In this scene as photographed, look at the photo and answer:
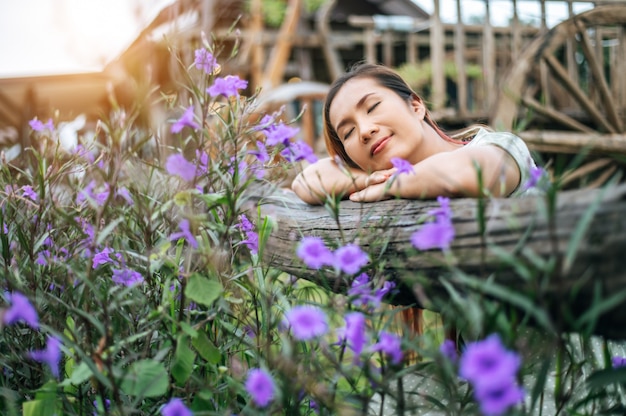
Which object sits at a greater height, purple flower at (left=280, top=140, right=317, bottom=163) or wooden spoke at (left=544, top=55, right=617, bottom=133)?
wooden spoke at (left=544, top=55, right=617, bottom=133)

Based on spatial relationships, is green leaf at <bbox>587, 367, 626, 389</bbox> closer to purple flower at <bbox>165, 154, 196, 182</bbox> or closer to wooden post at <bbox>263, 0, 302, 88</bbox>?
purple flower at <bbox>165, 154, 196, 182</bbox>

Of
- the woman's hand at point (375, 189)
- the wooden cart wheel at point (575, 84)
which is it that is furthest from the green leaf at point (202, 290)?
the wooden cart wheel at point (575, 84)

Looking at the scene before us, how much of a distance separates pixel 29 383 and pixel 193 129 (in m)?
0.61

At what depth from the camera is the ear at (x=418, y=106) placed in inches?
70.6

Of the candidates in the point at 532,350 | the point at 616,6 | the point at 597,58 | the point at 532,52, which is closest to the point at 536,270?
the point at 532,350

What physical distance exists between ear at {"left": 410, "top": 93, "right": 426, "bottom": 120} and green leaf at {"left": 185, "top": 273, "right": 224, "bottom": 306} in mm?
985

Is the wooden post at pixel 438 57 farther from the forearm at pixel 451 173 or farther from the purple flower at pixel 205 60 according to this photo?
the purple flower at pixel 205 60

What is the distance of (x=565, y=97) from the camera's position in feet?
24.8

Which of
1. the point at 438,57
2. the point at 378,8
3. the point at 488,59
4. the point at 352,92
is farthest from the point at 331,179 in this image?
the point at 378,8

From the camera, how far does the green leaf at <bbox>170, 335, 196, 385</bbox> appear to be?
1.00 m

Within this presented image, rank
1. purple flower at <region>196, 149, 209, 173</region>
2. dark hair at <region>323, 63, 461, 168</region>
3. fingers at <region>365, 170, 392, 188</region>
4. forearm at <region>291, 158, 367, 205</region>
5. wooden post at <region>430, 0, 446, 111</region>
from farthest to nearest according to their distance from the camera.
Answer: wooden post at <region>430, 0, 446, 111</region>
dark hair at <region>323, 63, 461, 168</region>
forearm at <region>291, 158, 367, 205</region>
fingers at <region>365, 170, 392, 188</region>
purple flower at <region>196, 149, 209, 173</region>

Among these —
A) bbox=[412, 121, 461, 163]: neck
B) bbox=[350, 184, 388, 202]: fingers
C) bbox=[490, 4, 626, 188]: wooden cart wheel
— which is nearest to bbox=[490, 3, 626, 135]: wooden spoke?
bbox=[490, 4, 626, 188]: wooden cart wheel

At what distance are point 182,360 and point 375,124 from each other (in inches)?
33.5

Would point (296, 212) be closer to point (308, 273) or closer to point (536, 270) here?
point (308, 273)
